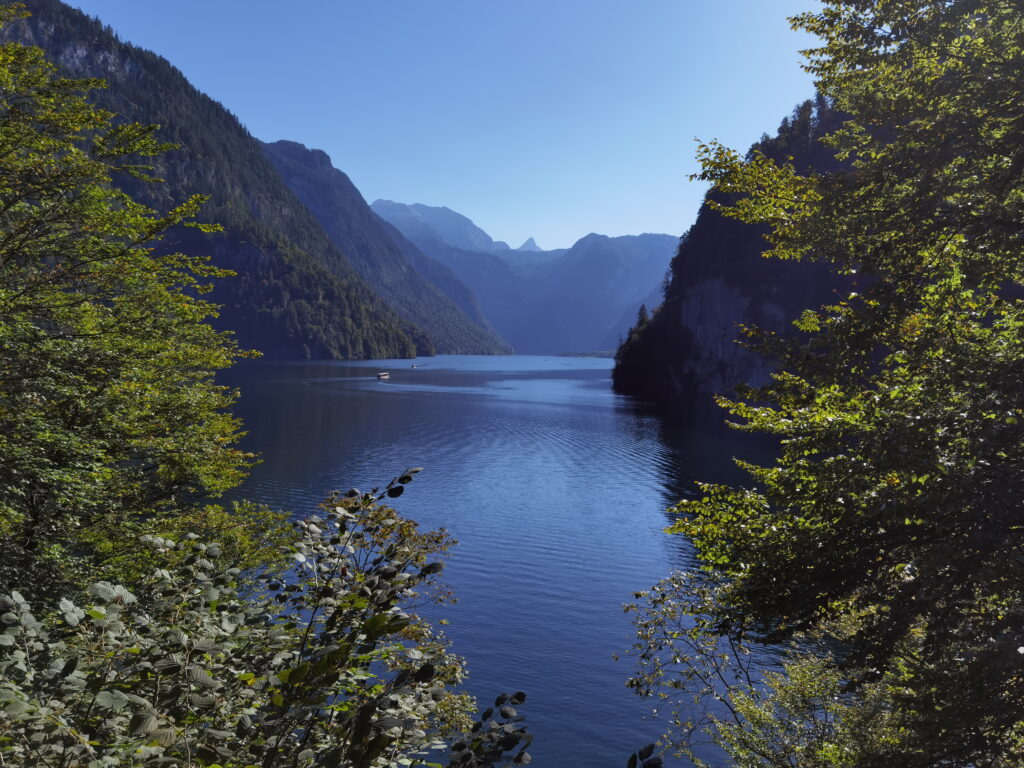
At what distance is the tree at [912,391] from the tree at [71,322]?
42.0 feet

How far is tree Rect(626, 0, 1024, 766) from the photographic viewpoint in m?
7.65

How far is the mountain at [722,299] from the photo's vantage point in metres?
119

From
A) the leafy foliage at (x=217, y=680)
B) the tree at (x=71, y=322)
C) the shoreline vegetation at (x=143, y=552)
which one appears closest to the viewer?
the leafy foliage at (x=217, y=680)

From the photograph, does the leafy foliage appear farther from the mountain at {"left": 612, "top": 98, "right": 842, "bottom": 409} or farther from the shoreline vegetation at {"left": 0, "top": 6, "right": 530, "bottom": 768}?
the mountain at {"left": 612, "top": 98, "right": 842, "bottom": 409}

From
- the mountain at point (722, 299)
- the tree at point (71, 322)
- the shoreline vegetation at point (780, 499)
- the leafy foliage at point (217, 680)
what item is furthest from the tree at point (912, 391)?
the mountain at point (722, 299)

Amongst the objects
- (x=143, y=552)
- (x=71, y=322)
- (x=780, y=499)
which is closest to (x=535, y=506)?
(x=143, y=552)

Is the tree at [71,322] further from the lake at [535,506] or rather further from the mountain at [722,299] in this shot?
the mountain at [722,299]

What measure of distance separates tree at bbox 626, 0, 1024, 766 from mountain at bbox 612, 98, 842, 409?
10383 centimetres

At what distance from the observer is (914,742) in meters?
8.13

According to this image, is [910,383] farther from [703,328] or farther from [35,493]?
[703,328]

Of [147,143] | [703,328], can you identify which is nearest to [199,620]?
[147,143]

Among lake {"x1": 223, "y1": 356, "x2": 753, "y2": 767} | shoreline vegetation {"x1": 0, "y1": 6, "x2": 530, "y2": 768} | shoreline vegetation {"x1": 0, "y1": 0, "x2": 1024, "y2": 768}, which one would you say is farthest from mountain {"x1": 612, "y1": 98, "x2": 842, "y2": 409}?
shoreline vegetation {"x1": 0, "y1": 0, "x2": 1024, "y2": 768}

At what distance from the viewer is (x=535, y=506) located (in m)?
47.2

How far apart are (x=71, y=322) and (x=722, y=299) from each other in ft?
425
